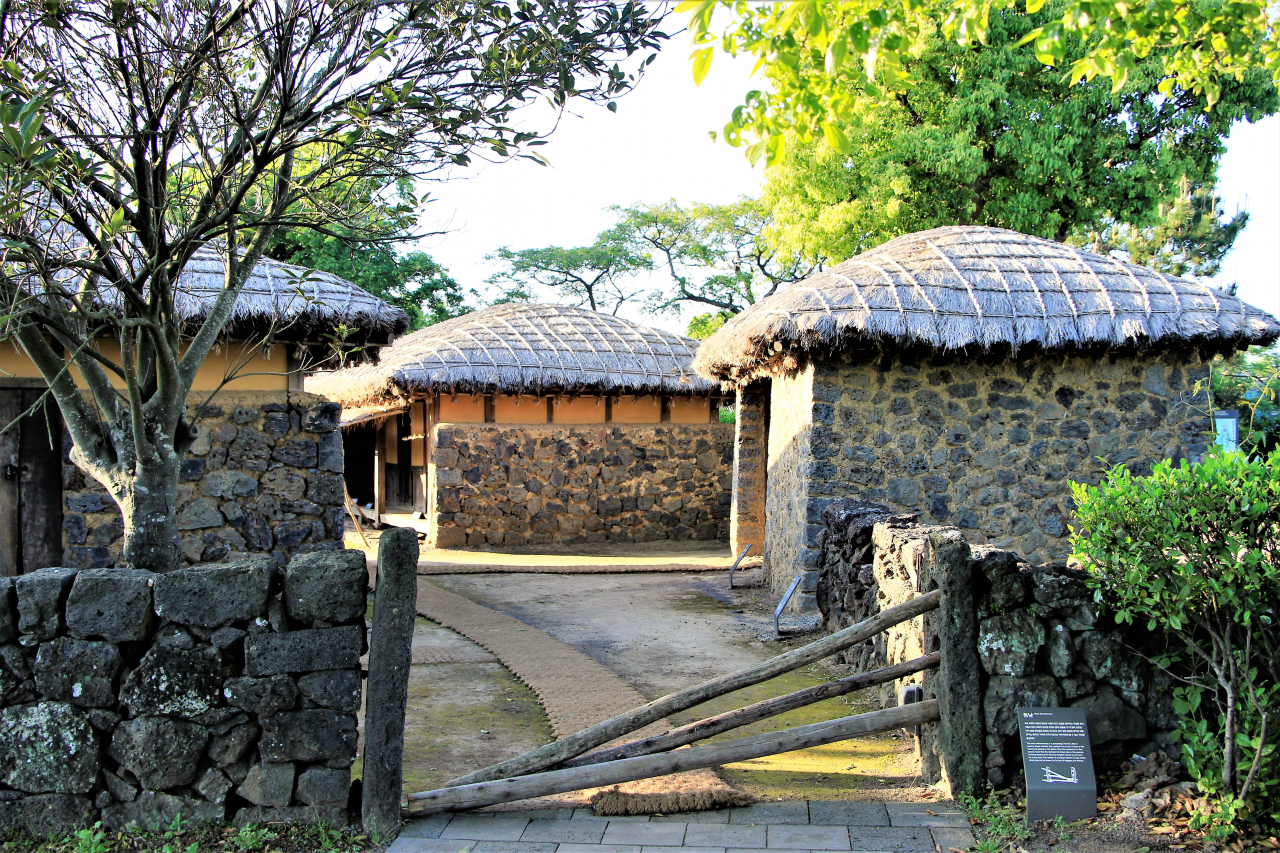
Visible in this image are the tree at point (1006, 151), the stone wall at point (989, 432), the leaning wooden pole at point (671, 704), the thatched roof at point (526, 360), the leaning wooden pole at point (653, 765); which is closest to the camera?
the leaning wooden pole at point (653, 765)

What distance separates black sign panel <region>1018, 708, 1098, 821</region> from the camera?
352 cm

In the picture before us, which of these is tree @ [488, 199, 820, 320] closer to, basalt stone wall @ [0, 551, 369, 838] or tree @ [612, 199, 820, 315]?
tree @ [612, 199, 820, 315]

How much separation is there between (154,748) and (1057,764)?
3.42 m

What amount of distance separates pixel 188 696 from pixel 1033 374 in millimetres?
6968

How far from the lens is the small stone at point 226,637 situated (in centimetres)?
347

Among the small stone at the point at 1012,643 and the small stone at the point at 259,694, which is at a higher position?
the small stone at the point at 1012,643

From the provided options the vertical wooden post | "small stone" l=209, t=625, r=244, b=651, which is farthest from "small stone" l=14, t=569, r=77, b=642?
the vertical wooden post

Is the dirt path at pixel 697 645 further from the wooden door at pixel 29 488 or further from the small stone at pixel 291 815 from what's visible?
the wooden door at pixel 29 488

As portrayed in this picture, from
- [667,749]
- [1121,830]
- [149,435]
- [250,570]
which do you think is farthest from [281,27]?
[1121,830]

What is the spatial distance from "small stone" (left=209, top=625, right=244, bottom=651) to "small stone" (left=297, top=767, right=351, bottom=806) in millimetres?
564

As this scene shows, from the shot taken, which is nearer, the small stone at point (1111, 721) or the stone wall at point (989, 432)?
the small stone at point (1111, 721)

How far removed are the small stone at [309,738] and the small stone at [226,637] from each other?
320mm

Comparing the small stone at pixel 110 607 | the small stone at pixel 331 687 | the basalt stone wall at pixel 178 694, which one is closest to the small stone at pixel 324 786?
the basalt stone wall at pixel 178 694

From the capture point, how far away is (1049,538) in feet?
26.6
